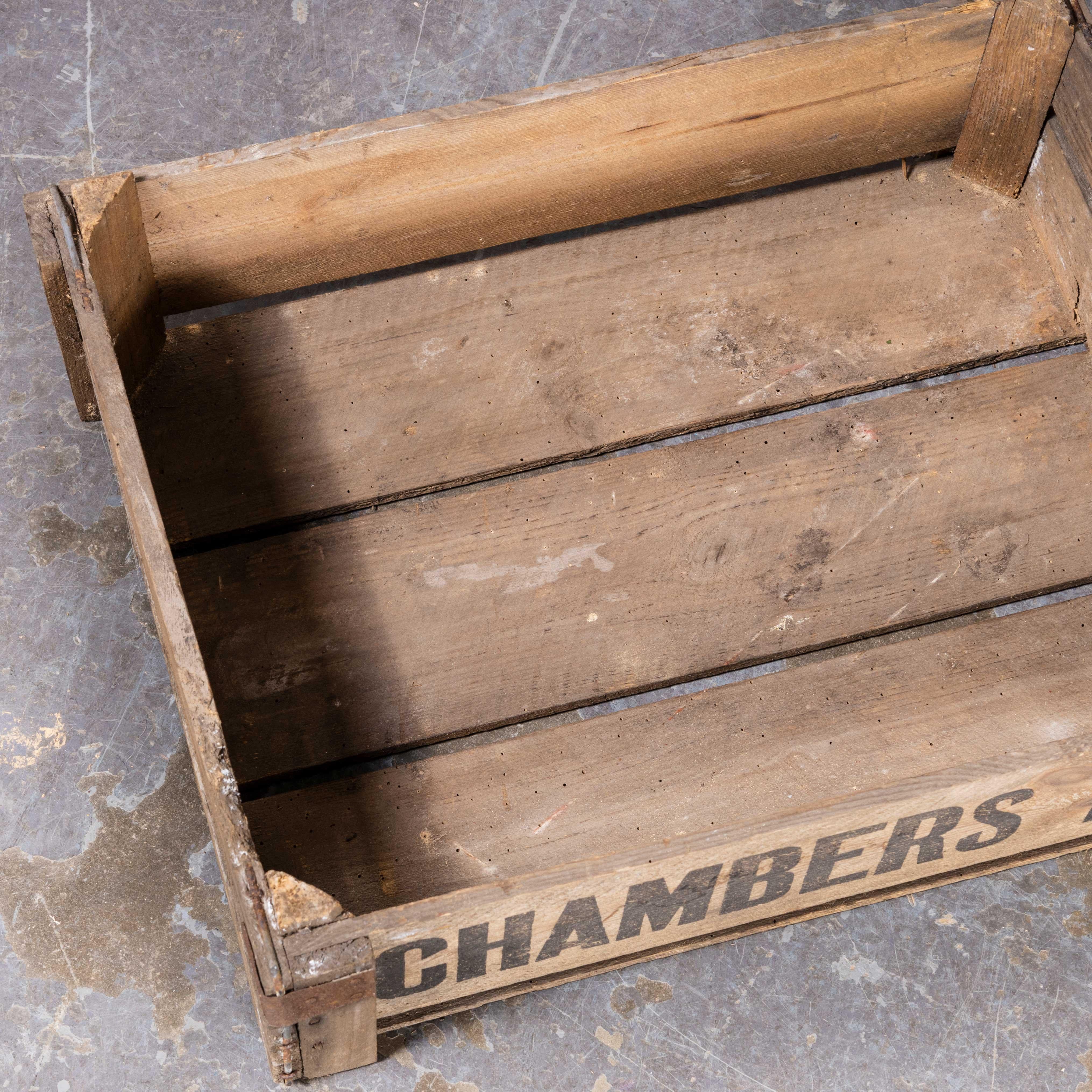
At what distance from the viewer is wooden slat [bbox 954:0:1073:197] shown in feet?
7.82

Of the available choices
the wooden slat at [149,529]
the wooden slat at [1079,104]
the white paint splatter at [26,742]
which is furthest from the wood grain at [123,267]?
the wooden slat at [1079,104]

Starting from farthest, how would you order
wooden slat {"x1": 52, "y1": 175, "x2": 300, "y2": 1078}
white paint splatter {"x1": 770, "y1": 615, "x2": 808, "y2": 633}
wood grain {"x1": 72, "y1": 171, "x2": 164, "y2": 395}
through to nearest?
white paint splatter {"x1": 770, "y1": 615, "x2": 808, "y2": 633}
wood grain {"x1": 72, "y1": 171, "x2": 164, "y2": 395}
wooden slat {"x1": 52, "y1": 175, "x2": 300, "y2": 1078}

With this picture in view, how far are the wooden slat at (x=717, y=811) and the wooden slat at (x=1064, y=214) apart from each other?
0.56m

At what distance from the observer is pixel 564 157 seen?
2395 mm

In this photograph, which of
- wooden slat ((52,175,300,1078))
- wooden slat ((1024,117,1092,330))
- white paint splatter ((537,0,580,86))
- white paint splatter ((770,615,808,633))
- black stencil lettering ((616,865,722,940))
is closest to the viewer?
wooden slat ((52,175,300,1078))

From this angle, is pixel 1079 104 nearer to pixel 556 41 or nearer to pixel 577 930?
pixel 556 41

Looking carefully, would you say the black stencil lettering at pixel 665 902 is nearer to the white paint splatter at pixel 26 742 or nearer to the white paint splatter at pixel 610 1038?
the white paint splatter at pixel 610 1038

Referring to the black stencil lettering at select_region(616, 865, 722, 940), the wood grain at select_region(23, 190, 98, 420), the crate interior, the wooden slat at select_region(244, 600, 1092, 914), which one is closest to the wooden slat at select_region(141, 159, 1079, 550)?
the crate interior

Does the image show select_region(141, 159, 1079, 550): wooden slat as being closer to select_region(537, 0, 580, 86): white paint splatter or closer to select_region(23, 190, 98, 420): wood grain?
select_region(23, 190, 98, 420): wood grain

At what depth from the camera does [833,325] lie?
252 centimetres

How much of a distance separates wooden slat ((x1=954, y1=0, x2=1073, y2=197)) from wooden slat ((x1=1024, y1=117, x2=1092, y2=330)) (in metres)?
0.03

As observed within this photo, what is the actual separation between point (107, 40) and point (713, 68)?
4.23ft

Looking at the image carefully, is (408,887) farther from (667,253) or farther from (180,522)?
(667,253)

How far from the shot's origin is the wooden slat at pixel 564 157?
89.8 inches
